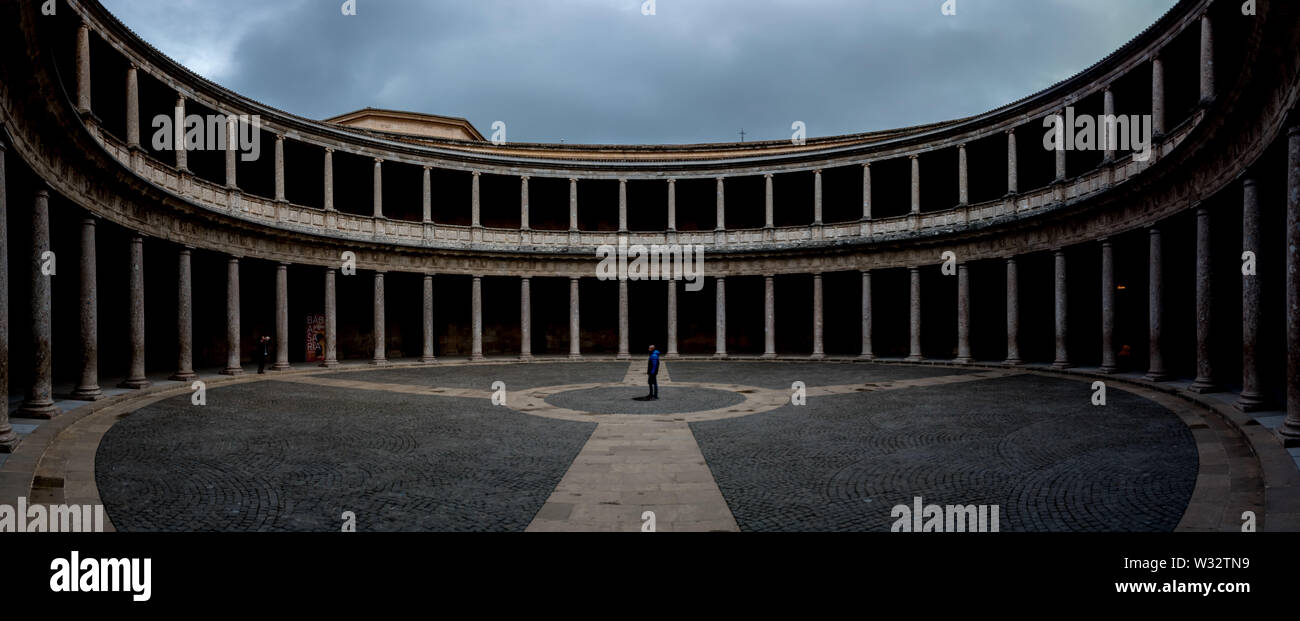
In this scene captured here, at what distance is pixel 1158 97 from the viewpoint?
19734 millimetres

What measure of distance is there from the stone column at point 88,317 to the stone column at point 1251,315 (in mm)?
24639

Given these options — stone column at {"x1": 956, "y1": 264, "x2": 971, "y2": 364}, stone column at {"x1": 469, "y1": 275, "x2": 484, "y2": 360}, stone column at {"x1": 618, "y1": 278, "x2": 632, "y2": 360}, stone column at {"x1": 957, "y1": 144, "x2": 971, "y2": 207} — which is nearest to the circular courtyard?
stone column at {"x1": 956, "y1": 264, "x2": 971, "y2": 364}

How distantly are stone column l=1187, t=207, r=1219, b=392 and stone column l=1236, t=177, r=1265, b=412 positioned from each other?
9.64 ft

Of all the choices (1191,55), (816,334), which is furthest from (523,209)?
(1191,55)

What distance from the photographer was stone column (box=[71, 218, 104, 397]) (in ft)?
52.0

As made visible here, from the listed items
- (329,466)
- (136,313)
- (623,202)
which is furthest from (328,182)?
(329,466)

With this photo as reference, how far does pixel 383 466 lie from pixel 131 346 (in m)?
14.2

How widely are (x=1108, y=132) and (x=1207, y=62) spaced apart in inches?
221

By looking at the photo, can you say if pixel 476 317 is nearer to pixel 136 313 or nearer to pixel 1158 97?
pixel 136 313

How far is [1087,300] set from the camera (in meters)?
27.6

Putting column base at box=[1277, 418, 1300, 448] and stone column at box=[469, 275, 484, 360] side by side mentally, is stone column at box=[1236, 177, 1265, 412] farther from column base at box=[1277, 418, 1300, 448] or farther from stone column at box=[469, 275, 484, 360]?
stone column at box=[469, 275, 484, 360]

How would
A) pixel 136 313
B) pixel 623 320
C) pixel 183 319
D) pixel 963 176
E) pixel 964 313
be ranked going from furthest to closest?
1. pixel 623 320
2. pixel 963 176
3. pixel 964 313
4. pixel 183 319
5. pixel 136 313

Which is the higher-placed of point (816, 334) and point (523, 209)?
point (523, 209)
